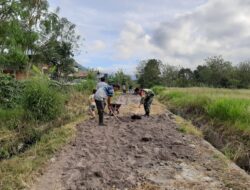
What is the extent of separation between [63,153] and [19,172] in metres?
1.96

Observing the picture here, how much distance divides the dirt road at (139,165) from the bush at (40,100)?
356cm

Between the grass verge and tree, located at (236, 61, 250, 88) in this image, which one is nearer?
the grass verge

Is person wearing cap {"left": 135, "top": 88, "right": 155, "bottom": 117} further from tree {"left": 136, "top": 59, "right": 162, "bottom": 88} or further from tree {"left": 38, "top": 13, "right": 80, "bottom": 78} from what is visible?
tree {"left": 136, "top": 59, "right": 162, "bottom": 88}

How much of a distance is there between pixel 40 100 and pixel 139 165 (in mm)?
7781

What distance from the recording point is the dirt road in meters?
6.57

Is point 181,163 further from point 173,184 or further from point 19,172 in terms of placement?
point 19,172

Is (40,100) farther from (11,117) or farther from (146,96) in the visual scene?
(146,96)

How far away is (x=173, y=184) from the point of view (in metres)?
6.54

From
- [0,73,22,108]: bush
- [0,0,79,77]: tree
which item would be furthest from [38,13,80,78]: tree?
[0,73,22,108]: bush

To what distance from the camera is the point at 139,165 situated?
25.6 feet

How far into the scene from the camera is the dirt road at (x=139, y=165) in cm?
657

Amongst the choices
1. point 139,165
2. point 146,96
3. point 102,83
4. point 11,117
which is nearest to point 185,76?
point 146,96

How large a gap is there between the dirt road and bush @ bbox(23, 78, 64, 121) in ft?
11.7

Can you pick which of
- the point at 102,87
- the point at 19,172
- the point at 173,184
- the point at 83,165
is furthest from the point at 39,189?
the point at 102,87
